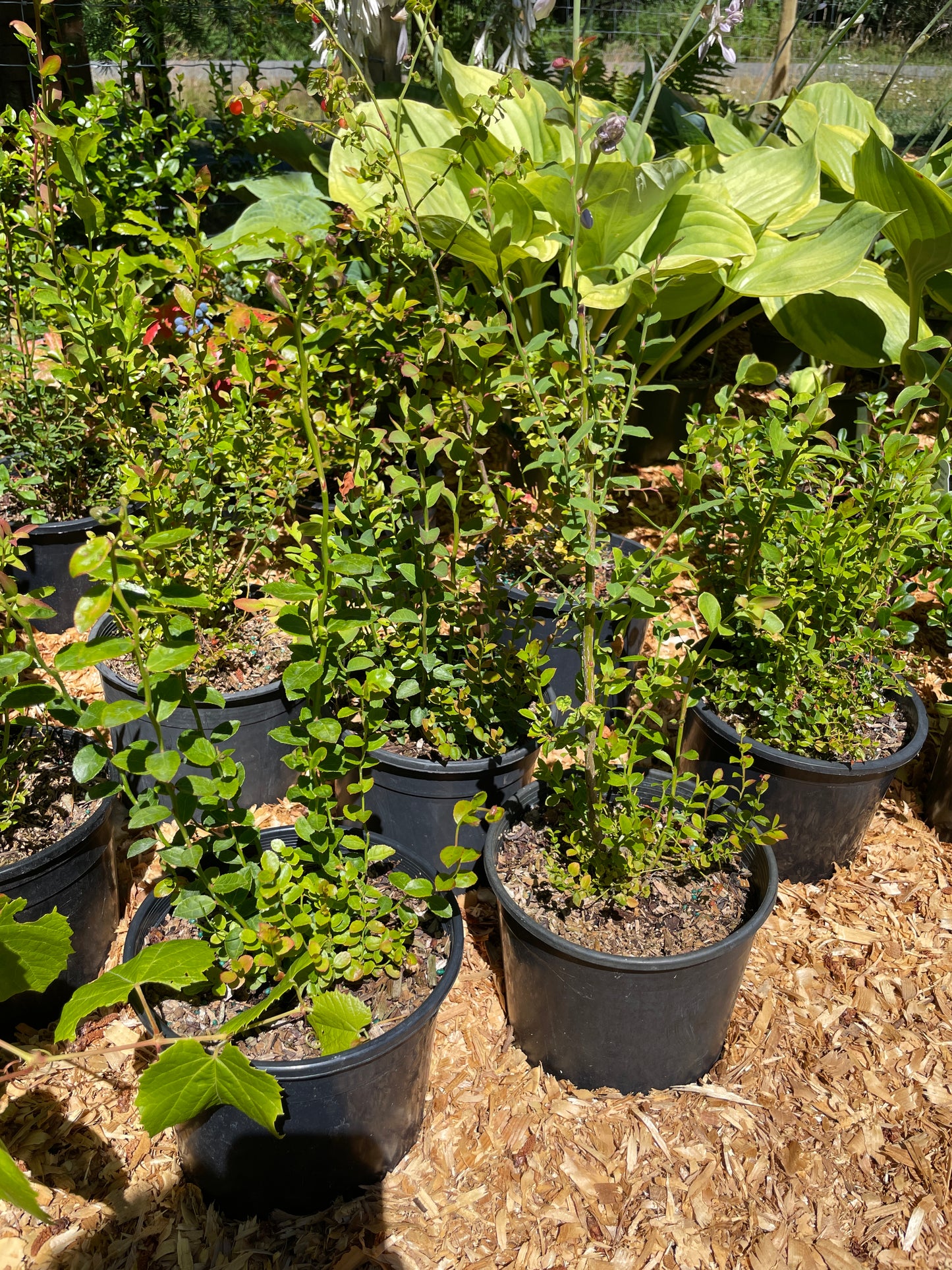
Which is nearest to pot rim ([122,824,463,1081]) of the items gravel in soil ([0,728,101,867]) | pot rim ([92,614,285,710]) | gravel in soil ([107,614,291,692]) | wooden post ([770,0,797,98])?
gravel in soil ([0,728,101,867])

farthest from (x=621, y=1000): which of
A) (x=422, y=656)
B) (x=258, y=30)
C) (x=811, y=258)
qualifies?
(x=258, y=30)

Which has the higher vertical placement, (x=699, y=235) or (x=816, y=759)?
(x=699, y=235)

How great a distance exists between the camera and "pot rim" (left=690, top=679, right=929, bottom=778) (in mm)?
1669

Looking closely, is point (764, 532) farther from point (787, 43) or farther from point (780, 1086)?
point (787, 43)

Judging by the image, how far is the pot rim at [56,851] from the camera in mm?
1354

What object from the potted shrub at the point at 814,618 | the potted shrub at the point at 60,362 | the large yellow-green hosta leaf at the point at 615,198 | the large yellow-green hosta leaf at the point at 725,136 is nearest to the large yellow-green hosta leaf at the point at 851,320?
the large yellow-green hosta leaf at the point at 615,198

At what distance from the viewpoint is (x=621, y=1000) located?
132 cm

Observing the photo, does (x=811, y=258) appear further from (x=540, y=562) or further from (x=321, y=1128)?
(x=321, y=1128)

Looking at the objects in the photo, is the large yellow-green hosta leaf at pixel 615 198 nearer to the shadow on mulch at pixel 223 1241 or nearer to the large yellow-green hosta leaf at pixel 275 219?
the large yellow-green hosta leaf at pixel 275 219

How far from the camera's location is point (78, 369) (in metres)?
1.84

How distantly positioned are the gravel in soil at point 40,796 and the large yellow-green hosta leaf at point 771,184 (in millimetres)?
2081

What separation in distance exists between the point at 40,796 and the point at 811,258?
2.10m

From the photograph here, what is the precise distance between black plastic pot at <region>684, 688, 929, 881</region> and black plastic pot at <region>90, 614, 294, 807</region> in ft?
2.70

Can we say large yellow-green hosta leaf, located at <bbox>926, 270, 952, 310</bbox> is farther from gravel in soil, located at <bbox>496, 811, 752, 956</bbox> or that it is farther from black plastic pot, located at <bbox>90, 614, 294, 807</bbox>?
black plastic pot, located at <bbox>90, 614, 294, 807</bbox>
